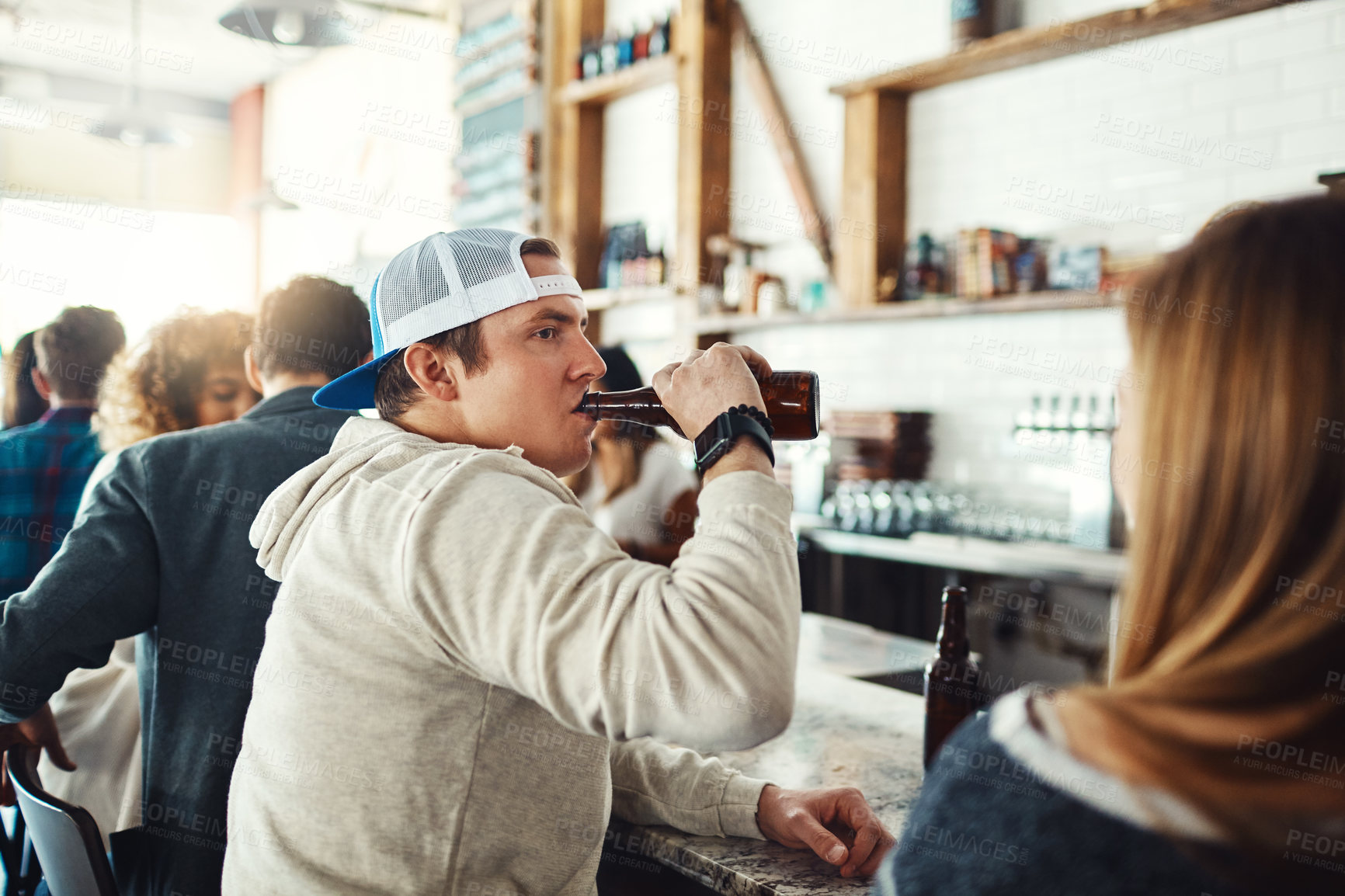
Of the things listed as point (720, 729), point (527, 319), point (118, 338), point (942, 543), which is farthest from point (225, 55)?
point (720, 729)

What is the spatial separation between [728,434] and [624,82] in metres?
4.76

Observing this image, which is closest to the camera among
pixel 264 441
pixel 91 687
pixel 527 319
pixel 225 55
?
pixel 527 319

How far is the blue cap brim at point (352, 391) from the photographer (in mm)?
1438

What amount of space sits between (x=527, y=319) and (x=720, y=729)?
59cm

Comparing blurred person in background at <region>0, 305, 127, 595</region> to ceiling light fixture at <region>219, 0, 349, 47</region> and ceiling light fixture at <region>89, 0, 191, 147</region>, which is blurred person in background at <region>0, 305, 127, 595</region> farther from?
ceiling light fixture at <region>89, 0, 191, 147</region>

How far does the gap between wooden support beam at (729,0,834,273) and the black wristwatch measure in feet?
11.8

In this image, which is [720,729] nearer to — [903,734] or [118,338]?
[903,734]

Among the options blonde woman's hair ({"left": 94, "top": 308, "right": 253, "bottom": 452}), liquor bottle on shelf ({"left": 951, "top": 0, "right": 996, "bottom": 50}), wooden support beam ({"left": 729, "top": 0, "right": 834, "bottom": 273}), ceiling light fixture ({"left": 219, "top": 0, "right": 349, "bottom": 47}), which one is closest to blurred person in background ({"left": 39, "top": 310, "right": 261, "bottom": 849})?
blonde woman's hair ({"left": 94, "top": 308, "right": 253, "bottom": 452})

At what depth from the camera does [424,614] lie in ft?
3.28

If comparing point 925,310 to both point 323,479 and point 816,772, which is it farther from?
point 323,479

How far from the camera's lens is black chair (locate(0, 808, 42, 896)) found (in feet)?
6.98

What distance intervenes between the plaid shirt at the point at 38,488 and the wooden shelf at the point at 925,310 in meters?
2.77

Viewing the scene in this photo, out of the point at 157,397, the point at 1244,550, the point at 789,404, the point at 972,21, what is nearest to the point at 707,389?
the point at 789,404

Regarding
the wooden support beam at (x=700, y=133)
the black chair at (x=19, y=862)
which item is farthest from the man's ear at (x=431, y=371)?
the wooden support beam at (x=700, y=133)
